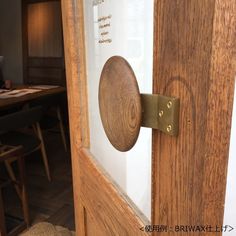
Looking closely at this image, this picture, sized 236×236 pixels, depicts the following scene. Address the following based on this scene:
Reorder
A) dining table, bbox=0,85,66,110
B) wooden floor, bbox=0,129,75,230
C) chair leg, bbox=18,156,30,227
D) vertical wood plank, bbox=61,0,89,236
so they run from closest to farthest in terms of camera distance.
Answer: vertical wood plank, bbox=61,0,89,236 < chair leg, bbox=18,156,30,227 < wooden floor, bbox=0,129,75,230 < dining table, bbox=0,85,66,110

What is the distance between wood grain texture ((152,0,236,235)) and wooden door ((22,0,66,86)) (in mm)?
3864

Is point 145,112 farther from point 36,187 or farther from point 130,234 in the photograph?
point 36,187

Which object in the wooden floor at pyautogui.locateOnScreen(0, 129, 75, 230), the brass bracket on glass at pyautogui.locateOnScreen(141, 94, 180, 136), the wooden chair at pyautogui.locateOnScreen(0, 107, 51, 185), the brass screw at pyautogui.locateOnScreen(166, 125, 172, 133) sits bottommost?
the wooden floor at pyautogui.locateOnScreen(0, 129, 75, 230)

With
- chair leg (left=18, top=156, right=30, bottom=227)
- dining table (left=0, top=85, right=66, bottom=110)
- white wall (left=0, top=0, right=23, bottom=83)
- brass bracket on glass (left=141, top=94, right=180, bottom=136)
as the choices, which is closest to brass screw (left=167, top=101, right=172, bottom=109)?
brass bracket on glass (left=141, top=94, right=180, bottom=136)

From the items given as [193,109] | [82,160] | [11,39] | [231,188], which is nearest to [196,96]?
[193,109]

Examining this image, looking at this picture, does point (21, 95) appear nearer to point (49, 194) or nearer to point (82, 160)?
point (49, 194)

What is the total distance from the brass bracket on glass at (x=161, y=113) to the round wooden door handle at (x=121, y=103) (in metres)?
0.01

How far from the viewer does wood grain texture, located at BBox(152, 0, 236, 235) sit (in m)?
0.33

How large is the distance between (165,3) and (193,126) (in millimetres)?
172

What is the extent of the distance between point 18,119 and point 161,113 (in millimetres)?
1860

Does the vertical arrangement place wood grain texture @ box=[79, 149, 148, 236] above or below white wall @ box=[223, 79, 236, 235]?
below

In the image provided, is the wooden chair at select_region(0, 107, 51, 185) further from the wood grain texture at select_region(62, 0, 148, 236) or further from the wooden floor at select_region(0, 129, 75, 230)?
the wood grain texture at select_region(62, 0, 148, 236)

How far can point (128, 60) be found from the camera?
0.59 meters

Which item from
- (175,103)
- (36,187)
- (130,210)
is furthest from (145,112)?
(36,187)
